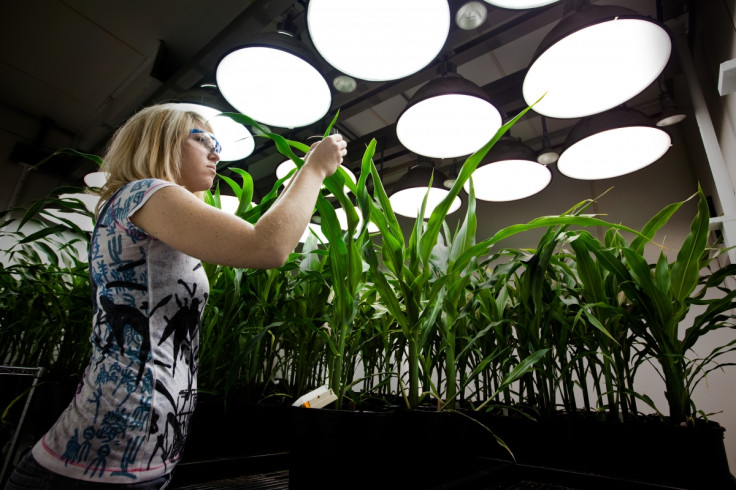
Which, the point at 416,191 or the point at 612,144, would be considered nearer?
the point at 612,144

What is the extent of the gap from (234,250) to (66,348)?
1158mm

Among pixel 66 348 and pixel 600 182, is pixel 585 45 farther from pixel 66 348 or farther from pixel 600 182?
pixel 600 182

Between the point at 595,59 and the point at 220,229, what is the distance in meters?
1.07

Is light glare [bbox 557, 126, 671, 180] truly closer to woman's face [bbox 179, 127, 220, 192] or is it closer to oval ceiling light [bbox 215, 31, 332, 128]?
oval ceiling light [bbox 215, 31, 332, 128]

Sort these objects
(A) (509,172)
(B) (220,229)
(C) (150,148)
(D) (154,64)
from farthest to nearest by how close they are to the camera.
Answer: (D) (154,64)
(A) (509,172)
(C) (150,148)
(B) (220,229)

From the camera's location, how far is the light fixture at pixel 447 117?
1091 millimetres

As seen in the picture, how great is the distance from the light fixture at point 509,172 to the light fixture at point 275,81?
720 millimetres

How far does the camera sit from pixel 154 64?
86.7 inches

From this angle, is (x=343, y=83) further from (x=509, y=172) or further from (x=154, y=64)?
(x=154, y=64)

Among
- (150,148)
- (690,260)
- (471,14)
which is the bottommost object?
(690,260)

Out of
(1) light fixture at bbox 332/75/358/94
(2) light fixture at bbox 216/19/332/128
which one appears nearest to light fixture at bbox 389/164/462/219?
(1) light fixture at bbox 332/75/358/94

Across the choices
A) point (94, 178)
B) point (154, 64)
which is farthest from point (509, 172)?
point (154, 64)

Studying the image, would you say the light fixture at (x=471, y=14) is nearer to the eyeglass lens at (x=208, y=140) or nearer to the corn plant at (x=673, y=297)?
the corn plant at (x=673, y=297)

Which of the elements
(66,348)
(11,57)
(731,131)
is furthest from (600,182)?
(11,57)
